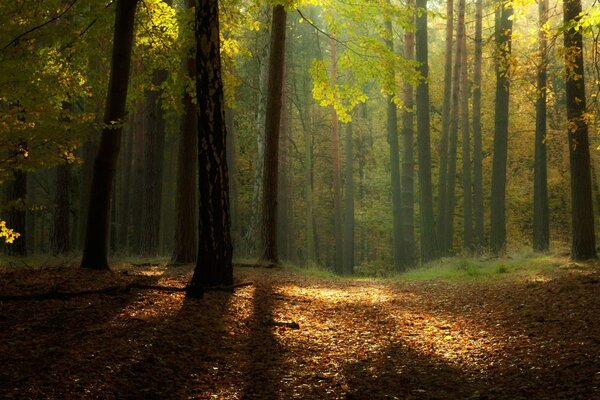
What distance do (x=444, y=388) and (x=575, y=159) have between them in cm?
986

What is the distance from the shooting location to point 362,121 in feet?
116

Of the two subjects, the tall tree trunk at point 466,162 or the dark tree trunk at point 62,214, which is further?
the tall tree trunk at point 466,162

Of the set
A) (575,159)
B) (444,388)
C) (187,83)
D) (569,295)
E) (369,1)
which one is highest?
(369,1)

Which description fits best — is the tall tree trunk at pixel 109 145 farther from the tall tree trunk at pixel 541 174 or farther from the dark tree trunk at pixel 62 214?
the tall tree trunk at pixel 541 174

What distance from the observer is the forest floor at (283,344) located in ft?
14.7

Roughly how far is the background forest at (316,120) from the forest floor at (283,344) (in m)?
3.05

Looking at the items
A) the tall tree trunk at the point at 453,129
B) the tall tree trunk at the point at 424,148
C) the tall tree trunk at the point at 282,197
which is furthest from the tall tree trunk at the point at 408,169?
the tall tree trunk at the point at 282,197

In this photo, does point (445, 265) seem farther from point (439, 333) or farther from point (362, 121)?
point (362, 121)

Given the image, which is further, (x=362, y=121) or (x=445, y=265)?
(x=362, y=121)

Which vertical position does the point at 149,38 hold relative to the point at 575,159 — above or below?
above

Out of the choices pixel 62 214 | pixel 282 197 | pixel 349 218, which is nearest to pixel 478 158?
pixel 282 197

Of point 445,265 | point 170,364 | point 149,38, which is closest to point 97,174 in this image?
point 149,38

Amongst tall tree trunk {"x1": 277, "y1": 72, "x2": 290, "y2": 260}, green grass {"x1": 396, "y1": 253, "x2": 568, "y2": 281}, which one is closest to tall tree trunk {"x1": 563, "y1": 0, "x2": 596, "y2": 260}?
green grass {"x1": 396, "y1": 253, "x2": 568, "y2": 281}

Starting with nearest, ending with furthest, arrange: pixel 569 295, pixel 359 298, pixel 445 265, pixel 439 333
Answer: pixel 439 333 < pixel 569 295 < pixel 359 298 < pixel 445 265
